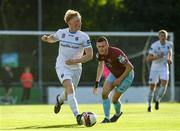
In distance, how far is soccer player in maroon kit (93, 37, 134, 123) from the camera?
1559 cm

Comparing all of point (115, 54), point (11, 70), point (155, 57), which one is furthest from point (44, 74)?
point (115, 54)

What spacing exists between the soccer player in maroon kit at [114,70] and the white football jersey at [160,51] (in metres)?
6.63

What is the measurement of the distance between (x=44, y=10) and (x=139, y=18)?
6.51 metres

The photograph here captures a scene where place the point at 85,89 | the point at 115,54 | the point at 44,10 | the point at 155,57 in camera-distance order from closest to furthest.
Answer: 1. the point at 115,54
2. the point at 155,57
3. the point at 85,89
4. the point at 44,10

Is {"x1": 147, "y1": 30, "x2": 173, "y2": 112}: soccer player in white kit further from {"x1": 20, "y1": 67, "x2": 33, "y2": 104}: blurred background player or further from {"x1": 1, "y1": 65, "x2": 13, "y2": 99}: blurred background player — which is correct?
{"x1": 1, "y1": 65, "x2": 13, "y2": 99}: blurred background player

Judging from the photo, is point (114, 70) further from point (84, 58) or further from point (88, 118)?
point (88, 118)

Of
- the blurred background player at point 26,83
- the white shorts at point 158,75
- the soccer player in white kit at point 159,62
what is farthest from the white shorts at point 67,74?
the blurred background player at point 26,83

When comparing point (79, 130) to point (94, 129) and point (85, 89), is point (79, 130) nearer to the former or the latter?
point (94, 129)

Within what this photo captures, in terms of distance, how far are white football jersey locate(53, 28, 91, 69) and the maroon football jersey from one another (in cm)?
63

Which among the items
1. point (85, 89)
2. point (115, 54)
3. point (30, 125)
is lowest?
point (85, 89)

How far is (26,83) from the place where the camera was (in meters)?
36.5

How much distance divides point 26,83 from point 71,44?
2154 centimetres

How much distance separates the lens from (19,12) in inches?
2053

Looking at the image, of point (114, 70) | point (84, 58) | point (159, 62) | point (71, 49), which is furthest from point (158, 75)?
point (84, 58)
